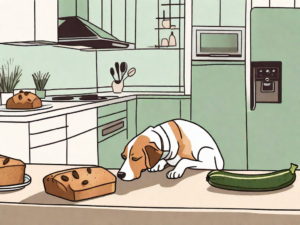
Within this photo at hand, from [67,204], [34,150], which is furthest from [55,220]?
[34,150]

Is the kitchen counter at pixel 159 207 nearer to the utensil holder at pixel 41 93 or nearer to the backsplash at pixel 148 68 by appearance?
the utensil holder at pixel 41 93

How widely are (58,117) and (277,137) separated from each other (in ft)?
7.19

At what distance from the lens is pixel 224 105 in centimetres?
349

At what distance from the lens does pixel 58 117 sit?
2.46 metres

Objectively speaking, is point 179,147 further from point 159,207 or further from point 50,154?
point 50,154

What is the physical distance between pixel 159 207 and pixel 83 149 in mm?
2212

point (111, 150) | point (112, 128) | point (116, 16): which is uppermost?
point (116, 16)

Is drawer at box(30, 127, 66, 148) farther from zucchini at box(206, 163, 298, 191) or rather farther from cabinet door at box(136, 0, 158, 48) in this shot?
cabinet door at box(136, 0, 158, 48)

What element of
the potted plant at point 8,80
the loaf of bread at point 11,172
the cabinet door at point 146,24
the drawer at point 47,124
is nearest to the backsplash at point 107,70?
the cabinet door at point 146,24

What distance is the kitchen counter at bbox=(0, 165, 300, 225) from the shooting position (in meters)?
0.75

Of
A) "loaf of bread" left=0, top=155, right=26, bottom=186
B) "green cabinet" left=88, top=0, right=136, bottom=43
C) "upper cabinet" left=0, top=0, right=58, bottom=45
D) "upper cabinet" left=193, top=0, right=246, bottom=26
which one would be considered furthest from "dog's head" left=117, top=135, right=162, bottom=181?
"green cabinet" left=88, top=0, right=136, bottom=43

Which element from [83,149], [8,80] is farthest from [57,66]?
[83,149]

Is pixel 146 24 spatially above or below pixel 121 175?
above

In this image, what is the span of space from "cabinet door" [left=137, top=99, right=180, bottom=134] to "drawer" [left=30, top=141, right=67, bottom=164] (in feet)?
4.32
